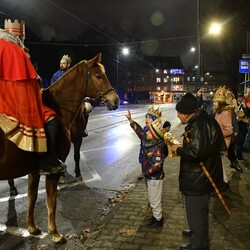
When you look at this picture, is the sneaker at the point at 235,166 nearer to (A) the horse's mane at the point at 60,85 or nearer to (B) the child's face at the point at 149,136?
(B) the child's face at the point at 149,136

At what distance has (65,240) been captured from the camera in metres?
4.83

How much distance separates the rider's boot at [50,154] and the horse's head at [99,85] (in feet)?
3.51

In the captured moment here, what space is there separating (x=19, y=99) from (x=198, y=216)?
261cm

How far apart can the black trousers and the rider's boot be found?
73.4 inches

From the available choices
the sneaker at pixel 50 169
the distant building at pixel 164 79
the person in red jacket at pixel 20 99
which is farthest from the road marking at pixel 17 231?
the distant building at pixel 164 79

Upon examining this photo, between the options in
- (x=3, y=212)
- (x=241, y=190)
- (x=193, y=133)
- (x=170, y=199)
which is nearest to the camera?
(x=193, y=133)

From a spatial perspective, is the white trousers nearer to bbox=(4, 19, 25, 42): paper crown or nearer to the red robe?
the red robe

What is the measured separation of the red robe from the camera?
3.95 meters

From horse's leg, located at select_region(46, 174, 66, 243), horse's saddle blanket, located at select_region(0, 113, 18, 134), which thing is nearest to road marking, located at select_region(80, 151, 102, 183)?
horse's leg, located at select_region(46, 174, 66, 243)

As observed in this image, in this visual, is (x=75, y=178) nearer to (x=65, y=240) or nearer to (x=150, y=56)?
(x=65, y=240)

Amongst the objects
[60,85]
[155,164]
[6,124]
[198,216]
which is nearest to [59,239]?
[155,164]

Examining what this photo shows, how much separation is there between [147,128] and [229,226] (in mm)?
1965

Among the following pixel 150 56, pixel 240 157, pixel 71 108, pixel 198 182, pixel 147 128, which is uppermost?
pixel 150 56

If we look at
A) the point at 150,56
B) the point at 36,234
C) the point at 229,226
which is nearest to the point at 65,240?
the point at 36,234
